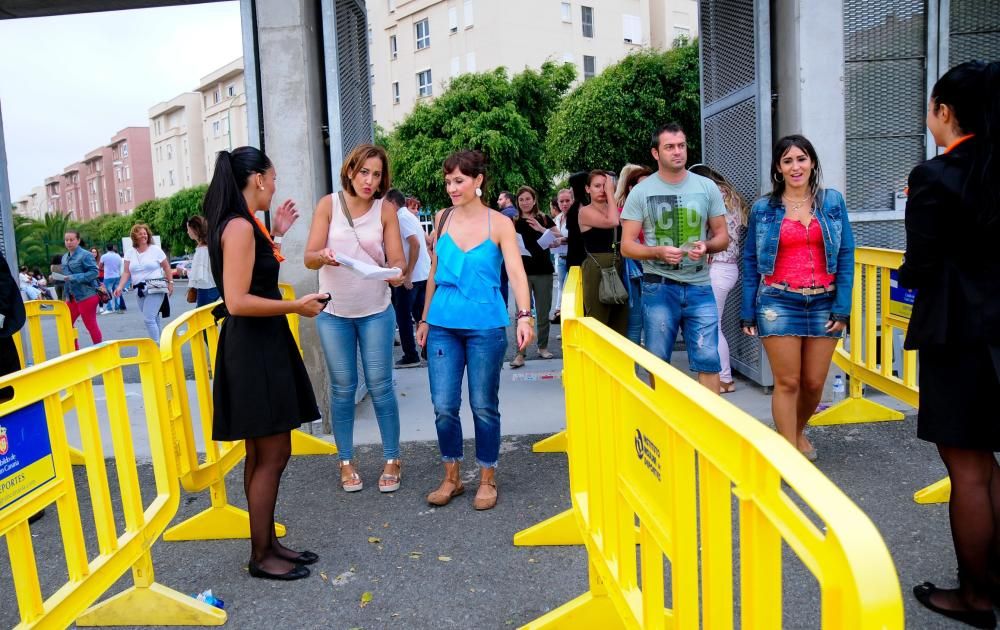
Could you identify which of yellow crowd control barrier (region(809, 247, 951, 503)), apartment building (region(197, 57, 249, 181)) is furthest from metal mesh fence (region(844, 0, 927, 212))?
apartment building (region(197, 57, 249, 181))

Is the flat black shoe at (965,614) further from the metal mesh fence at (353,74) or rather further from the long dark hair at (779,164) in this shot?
the metal mesh fence at (353,74)

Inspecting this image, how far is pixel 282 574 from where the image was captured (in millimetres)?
3850

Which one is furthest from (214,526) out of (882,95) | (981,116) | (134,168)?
(134,168)

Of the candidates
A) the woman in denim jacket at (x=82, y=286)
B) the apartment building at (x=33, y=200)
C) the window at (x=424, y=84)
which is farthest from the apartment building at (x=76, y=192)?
the woman in denim jacket at (x=82, y=286)

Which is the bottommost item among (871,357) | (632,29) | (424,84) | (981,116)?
(871,357)

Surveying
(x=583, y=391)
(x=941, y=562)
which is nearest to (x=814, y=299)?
(x=941, y=562)

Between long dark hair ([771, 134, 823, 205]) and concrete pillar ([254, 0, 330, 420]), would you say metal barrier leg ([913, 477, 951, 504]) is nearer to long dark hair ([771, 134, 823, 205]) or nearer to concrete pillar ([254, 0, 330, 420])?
long dark hair ([771, 134, 823, 205])

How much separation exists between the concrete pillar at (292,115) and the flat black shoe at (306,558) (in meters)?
2.39

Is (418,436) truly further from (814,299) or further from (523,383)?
(814,299)

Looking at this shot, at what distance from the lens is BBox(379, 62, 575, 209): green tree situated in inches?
1391

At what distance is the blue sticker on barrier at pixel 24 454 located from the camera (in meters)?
2.63

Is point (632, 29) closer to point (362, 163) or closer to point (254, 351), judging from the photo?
point (362, 163)

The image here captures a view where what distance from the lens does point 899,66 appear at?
6715 mm

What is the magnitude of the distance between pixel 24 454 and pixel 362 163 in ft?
8.04
